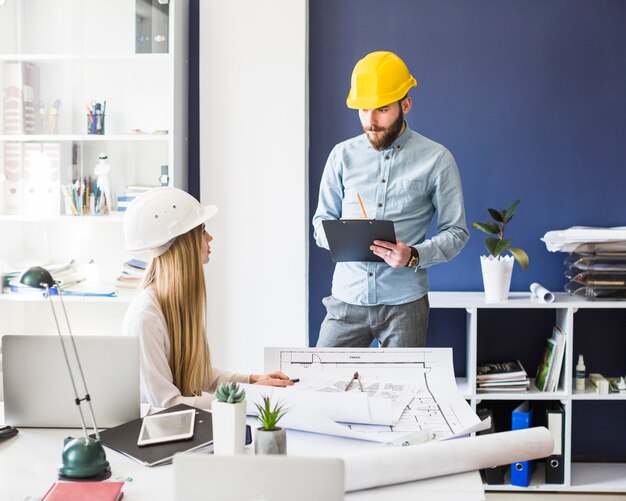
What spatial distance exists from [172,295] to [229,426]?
0.57 m

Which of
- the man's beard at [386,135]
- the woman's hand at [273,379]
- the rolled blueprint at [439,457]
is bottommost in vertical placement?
the rolled blueprint at [439,457]

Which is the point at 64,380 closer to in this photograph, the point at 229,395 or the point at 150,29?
the point at 229,395

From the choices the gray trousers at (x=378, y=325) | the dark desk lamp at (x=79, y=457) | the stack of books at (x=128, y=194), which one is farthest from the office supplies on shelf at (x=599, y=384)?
the dark desk lamp at (x=79, y=457)

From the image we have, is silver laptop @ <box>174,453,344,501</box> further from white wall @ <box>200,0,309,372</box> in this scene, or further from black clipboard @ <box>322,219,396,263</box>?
white wall @ <box>200,0,309,372</box>

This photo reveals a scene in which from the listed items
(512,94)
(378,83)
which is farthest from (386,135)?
(512,94)

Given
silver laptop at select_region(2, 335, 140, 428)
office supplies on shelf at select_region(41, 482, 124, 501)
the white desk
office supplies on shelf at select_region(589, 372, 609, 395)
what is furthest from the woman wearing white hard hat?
office supplies on shelf at select_region(589, 372, 609, 395)

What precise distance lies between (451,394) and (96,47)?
2446mm

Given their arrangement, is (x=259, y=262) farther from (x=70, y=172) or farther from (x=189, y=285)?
(x=189, y=285)

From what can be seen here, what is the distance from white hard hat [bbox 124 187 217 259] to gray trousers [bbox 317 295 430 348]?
3.34ft

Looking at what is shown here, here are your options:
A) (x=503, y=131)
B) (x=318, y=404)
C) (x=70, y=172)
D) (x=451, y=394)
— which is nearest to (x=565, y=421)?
(x=503, y=131)

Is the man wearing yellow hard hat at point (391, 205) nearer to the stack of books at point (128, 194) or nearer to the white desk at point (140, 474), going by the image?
the stack of books at point (128, 194)

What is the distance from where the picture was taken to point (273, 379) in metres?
1.99

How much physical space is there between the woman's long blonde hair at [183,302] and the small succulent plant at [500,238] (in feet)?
5.53

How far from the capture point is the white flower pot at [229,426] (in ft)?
5.10
